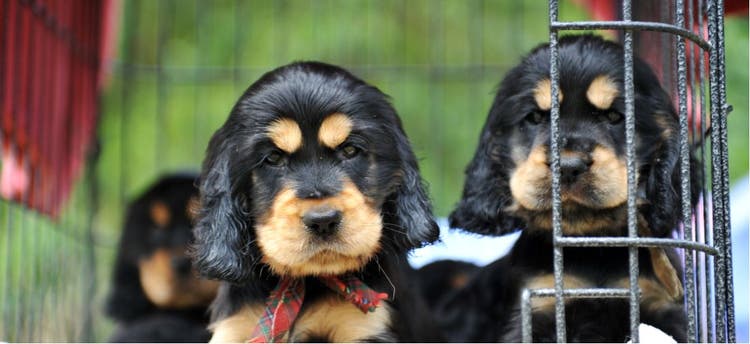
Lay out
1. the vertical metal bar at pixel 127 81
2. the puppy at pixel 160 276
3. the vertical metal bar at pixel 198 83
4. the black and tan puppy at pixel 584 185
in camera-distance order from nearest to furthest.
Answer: the black and tan puppy at pixel 584 185 → the puppy at pixel 160 276 → the vertical metal bar at pixel 127 81 → the vertical metal bar at pixel 198 83

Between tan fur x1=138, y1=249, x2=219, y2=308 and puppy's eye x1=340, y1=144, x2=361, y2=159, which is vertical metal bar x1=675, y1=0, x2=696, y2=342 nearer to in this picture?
puppy's eye x1=340, y1=144, x2=361, y2=159

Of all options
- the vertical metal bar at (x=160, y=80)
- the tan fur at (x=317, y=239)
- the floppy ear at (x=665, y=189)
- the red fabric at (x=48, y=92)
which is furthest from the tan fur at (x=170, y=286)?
the vertical metal bar at (x=160, y=80)

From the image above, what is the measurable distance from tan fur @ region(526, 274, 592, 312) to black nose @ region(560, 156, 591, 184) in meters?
0.42

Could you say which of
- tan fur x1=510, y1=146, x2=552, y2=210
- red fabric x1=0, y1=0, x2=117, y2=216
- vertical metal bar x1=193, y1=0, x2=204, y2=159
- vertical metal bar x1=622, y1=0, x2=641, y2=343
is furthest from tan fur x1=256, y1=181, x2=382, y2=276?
vertical metal bar x1=193, y1=0, x2=204, y2=159

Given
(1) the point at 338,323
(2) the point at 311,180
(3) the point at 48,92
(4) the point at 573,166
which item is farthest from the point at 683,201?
(3) the point at 48,92

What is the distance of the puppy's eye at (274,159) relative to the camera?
3514 millimetres

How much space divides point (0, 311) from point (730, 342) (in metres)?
3.61

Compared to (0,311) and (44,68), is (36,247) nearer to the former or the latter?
(0,311)

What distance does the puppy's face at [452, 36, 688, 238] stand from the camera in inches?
140

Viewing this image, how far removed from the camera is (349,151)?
3.54 m

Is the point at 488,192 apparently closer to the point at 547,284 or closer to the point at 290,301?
the point at 547,284

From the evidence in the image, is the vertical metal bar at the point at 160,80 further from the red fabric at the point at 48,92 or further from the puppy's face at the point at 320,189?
the puppy's face at the point at 320,189

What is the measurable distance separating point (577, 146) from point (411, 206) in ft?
1.89

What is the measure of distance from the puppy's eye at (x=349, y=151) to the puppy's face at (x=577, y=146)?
58cm
